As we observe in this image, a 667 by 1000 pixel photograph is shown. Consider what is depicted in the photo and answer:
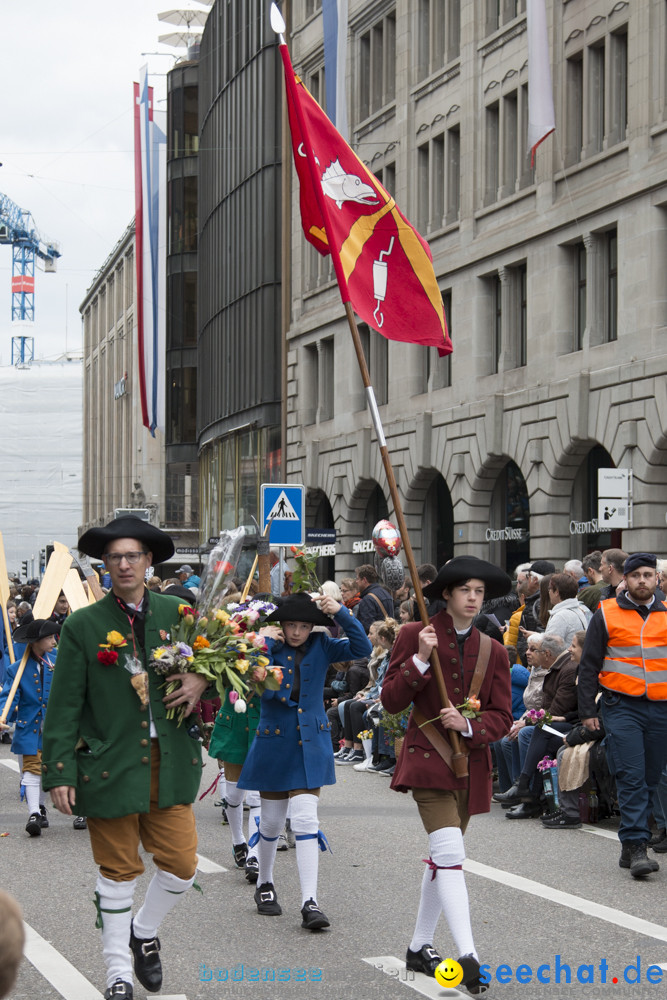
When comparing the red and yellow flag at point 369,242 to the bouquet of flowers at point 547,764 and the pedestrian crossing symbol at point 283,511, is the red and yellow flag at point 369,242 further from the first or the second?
the pedestrian crossing symbol at point 283,511

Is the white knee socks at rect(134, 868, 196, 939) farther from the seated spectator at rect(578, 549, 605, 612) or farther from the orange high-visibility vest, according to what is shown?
the seated spectator at rect(578, 549, 605, 612)

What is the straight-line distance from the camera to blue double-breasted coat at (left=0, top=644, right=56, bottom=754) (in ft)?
40.3

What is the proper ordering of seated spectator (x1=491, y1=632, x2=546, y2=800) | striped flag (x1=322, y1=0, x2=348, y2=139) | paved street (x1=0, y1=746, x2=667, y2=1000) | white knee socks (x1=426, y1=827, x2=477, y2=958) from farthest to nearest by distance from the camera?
striped flag (x1=322, y1=0, x2=348, y2=139) < seated spectator (x1=491, y1=632, x2=546, y2=800) < paved street (x1=0, y1=746, x2=667, y2=1000) < white knee socks (x1=426, y1=827, x2=477, y2=958)

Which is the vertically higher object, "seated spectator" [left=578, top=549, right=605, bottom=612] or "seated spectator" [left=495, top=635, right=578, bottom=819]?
"seated spectator" [left=578, top=549, right=605, bottom=612]

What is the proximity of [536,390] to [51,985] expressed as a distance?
74.1ft

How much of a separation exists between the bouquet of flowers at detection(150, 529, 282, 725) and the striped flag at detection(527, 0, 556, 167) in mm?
21086

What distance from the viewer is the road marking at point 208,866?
9445 millimetres

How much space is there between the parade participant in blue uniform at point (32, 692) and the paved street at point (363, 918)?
0.72 metres

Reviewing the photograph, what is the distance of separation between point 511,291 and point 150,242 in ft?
46.3

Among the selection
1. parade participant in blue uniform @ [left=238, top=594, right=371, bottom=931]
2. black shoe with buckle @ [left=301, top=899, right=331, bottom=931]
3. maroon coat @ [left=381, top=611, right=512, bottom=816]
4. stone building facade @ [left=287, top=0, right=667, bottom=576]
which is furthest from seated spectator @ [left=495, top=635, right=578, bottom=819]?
stone building facade @ [left=287, top=0, right=667, bottom=576]

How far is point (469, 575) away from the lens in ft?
21.7

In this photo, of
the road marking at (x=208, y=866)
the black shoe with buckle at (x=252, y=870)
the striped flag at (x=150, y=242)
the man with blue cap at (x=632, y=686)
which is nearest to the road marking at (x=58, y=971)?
the black shoe with buckle at (x=252, y=870)

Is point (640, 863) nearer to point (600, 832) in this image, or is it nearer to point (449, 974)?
point (600, 832)

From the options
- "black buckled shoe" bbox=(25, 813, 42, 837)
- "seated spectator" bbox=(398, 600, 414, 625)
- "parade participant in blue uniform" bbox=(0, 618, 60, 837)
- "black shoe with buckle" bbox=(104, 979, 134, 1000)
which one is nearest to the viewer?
"black shoe with buckle" bbox=(104, 979, 134, 1000)
